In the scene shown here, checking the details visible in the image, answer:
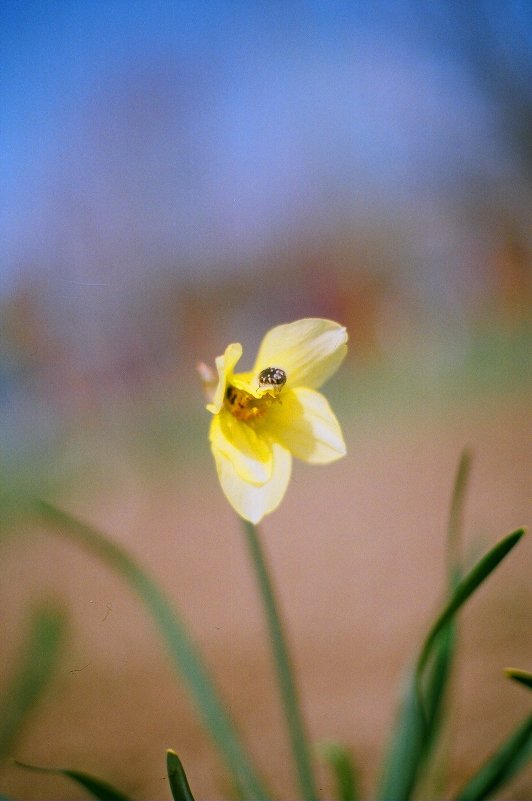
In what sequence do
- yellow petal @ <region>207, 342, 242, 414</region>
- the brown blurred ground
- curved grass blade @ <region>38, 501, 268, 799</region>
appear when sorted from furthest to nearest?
the brown blurred ground < curved grass blade @ <region>38, 501, 268, 799</region> < yellow petal @ <region>207, 342, 242, 414</region>

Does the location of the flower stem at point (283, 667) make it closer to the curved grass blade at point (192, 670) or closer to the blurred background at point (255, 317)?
the curved grass blade at point (192, 670)

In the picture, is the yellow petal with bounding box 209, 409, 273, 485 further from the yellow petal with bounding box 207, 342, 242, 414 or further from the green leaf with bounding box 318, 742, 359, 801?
the green leaf with bounding box 318, 742, 359, 801

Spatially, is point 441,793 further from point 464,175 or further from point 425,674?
point 464,175

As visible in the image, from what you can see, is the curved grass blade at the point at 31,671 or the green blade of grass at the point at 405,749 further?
the curved grass blade at the point at 31,671

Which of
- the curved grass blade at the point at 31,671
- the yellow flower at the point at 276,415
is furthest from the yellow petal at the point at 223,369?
the curved grass blade at the point at 31,671

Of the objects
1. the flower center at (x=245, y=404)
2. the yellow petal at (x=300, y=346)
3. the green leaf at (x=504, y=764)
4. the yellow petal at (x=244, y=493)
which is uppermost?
the yellow petal at (x=300, y=346)

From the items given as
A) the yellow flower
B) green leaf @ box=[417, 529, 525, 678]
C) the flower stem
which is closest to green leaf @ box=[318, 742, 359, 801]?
the flower stem

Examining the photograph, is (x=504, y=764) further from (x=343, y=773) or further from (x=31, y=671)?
(x=31, y=671)
